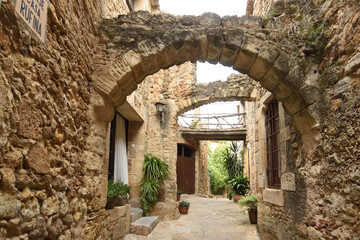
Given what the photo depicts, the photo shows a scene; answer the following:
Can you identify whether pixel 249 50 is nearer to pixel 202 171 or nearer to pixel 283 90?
pixel 283 90

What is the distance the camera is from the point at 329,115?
7.87 feet

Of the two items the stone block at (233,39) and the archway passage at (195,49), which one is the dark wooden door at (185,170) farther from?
the stone block at (233,39)

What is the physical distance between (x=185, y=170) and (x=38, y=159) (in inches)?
433

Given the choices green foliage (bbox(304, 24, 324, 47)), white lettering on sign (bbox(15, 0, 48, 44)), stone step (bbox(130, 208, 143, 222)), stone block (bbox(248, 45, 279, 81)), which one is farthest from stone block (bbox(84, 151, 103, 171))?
green foliage (bbox(304, 24, 324, 47))

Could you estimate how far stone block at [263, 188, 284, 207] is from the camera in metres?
3.52

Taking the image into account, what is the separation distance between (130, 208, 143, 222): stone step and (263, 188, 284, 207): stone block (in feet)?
8.39

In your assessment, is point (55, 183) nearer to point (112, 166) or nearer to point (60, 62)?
point (60, 62)

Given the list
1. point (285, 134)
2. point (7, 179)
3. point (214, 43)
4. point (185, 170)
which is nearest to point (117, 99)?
point (214, 43)

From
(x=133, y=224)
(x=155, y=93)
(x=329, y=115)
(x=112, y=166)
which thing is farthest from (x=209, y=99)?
(x=329, y=115)

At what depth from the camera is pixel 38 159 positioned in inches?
62.5

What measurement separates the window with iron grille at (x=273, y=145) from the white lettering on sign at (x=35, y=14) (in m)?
3.54

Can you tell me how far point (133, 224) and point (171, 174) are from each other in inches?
73.3

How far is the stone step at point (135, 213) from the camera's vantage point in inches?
193

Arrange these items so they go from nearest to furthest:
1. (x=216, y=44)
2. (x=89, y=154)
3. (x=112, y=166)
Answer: (x=89, y=154) → (x=216, y=44) → (x=112, y=166)
